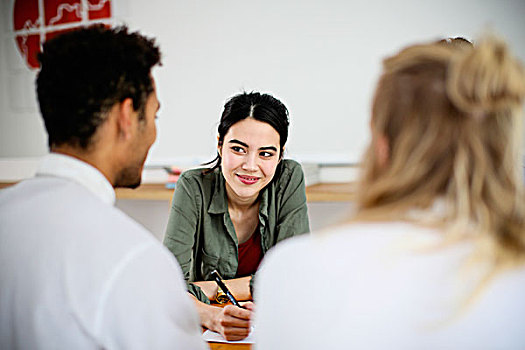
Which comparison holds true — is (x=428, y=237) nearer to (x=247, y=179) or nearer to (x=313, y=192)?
(x=247, y=179)

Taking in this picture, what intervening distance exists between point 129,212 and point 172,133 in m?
0.67

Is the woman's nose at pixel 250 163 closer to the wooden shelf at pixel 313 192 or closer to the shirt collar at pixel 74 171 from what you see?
the wooden shelf at pixel 313 192

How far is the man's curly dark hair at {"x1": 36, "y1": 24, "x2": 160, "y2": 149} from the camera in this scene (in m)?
1.01

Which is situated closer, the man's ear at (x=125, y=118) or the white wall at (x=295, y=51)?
the man's ear at (x=125, y=118)

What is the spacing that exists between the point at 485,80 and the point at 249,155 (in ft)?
4.08

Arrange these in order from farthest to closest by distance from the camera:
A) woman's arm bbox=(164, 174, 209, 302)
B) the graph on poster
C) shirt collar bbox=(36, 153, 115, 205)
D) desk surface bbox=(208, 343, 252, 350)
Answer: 1. the graph on poster
2. woman's arm bbox=(164, 174, 209, 302)
3. desk surface bbox=(208, 343, 252, 350)
4. shirt collar bbox=(36, 153, 115, 205)

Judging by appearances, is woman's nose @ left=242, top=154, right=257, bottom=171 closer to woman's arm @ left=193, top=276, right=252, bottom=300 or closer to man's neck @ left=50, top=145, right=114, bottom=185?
woman's arm @ left=193, top=276, right=252, bottom=300

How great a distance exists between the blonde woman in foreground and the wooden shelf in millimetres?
1580

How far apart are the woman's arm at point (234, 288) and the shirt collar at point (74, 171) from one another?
2.42ft

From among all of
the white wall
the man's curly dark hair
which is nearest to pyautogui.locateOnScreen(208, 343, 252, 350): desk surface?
the man's curly dark hair

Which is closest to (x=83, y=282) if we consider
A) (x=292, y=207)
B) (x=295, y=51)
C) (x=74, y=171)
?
(x=74, y=171)

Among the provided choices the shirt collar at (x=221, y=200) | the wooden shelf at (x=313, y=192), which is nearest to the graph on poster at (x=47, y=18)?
the wooden shelf at (x=313, y=192)

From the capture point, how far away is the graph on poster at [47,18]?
11.0 feet

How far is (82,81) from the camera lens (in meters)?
1.01
